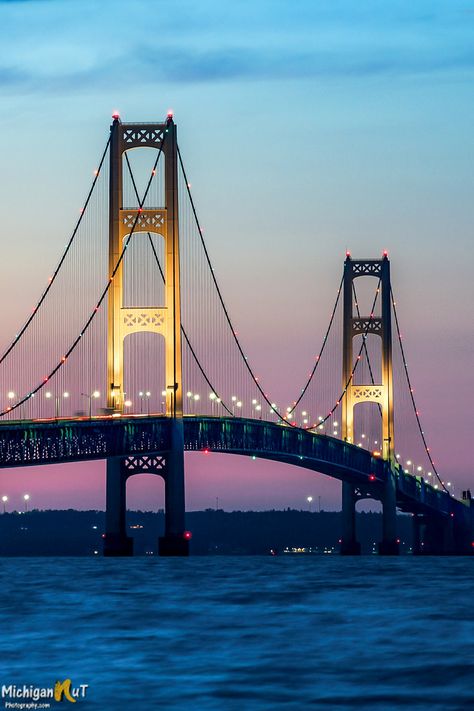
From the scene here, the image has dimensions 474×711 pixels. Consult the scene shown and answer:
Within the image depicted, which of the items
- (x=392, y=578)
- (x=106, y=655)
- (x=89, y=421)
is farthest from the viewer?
(x=89, y=421)

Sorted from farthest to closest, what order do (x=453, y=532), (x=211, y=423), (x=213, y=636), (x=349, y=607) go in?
(x=453, y=532), (x=211, y=423), (x=349, y=607), (x=213, y=636)

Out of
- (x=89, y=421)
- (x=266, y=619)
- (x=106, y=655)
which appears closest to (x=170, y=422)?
(x=89, y=421)

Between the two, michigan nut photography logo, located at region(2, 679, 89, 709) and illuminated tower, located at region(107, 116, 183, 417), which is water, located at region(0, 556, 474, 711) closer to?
michigan nut photography logo, located at region(2, 679, 89, 709)

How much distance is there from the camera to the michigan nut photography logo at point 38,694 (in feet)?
75.2

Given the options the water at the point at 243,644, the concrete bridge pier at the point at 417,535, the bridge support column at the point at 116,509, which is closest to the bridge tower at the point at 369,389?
the concrete bridge pier at the point at 417,535

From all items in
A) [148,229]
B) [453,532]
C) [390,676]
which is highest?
[148,229]

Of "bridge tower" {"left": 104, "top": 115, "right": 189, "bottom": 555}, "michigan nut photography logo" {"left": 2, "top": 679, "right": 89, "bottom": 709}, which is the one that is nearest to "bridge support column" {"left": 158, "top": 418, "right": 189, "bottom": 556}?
"bridge tower" {"left": 104, "top": 115, "right": 189, "bottom": 555}

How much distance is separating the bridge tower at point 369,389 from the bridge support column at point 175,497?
36.5 meters

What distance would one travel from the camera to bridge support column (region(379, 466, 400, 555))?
114 m

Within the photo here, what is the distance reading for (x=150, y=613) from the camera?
1528 inches

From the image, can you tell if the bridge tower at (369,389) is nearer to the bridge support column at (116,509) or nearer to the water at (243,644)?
the bridge support column at (116,509)

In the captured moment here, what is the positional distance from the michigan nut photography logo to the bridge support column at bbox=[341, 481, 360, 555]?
9498 cm

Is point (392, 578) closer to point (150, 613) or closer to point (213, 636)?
point (150, 613)

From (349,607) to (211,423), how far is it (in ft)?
148
